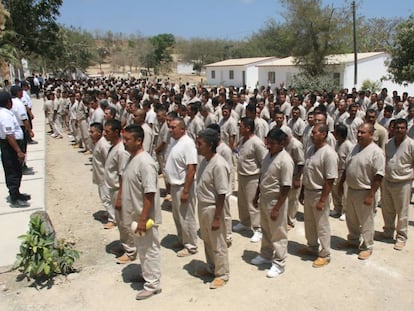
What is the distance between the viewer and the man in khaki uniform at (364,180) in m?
5.15

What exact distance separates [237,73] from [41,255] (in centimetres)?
4458

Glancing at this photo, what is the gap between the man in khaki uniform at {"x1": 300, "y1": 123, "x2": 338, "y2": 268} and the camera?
4.99m

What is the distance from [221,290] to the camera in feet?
15.4

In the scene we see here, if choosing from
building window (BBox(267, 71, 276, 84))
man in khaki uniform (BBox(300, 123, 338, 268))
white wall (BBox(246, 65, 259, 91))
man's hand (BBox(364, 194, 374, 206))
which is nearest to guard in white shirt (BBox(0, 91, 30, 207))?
man in khaki uniform (BBox(300, 123, 338, 268))

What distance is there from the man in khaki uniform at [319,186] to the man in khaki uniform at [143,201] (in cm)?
201

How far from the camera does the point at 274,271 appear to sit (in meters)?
4.99

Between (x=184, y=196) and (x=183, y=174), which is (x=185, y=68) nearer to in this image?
(x=183, y=174)

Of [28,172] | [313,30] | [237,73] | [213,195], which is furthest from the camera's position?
[237,73]

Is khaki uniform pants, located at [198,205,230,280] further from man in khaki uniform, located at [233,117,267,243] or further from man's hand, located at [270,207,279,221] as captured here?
man in khaki uniform, located at [233,117,267,243]

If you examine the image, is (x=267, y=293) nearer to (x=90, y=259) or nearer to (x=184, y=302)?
(x=184, y=302)

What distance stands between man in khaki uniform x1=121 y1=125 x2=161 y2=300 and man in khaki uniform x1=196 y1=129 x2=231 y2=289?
0.54 metres

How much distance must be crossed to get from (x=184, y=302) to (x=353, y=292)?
1.91 meters

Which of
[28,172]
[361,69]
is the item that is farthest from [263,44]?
[28,172]

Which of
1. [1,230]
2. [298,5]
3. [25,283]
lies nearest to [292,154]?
[25,283]
